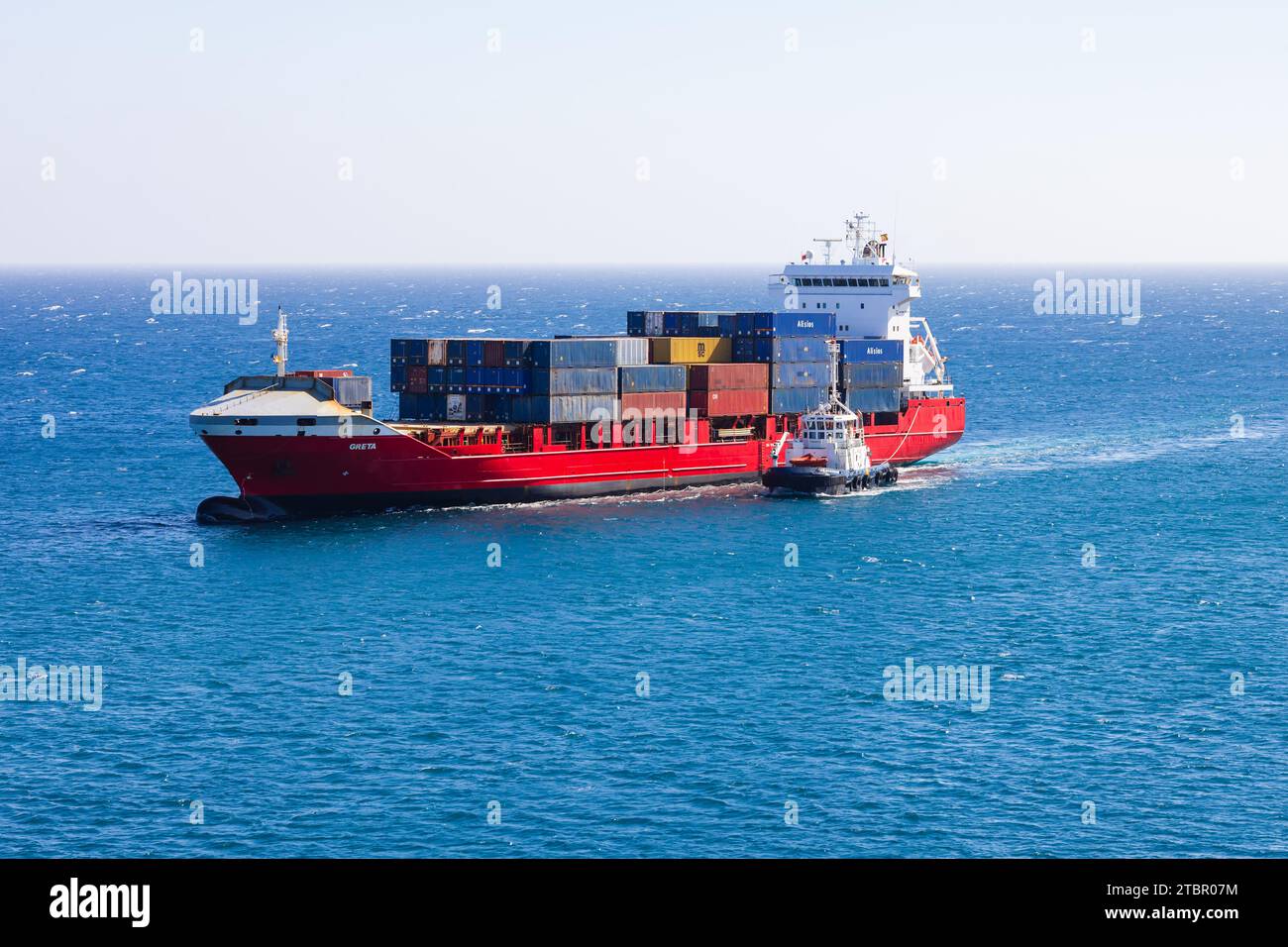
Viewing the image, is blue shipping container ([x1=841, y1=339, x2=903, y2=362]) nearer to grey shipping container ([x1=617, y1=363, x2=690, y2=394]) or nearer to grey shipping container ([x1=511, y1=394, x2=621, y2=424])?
grey shipping container ([x1=617, y1=363, x2=690, y2=394])

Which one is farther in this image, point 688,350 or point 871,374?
point 871,374

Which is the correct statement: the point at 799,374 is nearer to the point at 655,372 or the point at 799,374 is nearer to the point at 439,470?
the point at 655,372

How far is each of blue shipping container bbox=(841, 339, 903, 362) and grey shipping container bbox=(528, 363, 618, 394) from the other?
59.8 feet

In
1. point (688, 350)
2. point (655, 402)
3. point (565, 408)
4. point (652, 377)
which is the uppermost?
point (688, 350)

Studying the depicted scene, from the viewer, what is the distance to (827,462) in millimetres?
87188

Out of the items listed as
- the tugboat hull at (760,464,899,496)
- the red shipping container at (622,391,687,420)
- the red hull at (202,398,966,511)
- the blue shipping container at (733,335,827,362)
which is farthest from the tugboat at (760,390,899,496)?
the red shipping container at (622,391,687,420)

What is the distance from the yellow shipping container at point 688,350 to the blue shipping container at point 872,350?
26.1 feet

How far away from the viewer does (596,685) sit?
47.5 m

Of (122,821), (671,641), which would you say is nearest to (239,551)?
(671,641)

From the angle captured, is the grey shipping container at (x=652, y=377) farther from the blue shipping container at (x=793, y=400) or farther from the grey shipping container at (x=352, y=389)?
the grey shipping container at (x=352, y=389)

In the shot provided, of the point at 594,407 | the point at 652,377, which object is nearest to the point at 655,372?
the point at 652,377

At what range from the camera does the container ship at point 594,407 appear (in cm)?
7462

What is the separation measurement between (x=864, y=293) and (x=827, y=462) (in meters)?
20.0

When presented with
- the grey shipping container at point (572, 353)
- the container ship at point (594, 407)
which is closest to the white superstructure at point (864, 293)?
the container ship at point (594, 407)
